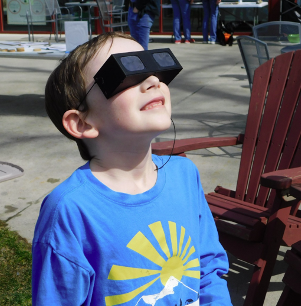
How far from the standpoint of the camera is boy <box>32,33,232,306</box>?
1.15 meters

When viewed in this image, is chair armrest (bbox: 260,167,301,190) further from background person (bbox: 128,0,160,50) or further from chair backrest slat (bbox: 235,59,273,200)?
background person (bbox: 128,0,160,50)

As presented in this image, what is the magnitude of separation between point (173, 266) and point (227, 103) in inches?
221

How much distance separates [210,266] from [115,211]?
398mm

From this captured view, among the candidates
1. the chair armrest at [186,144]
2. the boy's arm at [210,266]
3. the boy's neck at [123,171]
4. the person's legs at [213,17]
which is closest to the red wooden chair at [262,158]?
the chair armrest at [186,144]

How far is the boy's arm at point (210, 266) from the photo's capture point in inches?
55.0

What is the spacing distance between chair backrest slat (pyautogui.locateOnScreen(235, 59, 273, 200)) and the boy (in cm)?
185

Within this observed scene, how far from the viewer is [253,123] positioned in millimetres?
3301

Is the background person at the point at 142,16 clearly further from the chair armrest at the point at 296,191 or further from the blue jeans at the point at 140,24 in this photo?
the chair armrest at the point at 296,191

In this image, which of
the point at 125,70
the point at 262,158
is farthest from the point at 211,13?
the point at 125,70

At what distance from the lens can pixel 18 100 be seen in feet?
23.0

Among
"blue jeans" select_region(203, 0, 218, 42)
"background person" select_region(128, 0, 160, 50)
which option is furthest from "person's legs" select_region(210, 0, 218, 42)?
"background person" select_region(128, 0, 160, 50)

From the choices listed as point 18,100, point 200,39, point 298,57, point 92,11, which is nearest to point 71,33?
point 18,100

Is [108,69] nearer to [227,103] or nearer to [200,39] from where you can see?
[227,103]

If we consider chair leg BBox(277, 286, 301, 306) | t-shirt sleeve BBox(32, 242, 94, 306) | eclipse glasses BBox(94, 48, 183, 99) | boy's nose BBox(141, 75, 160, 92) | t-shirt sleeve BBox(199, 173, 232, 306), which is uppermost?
eclipse glasses BBox(94, 48, 183, 99)
